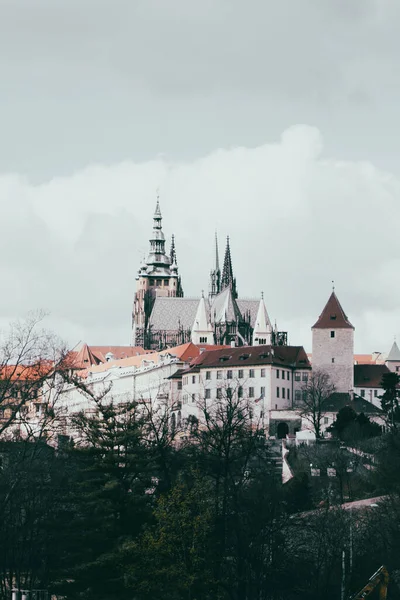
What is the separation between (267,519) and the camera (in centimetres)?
6456

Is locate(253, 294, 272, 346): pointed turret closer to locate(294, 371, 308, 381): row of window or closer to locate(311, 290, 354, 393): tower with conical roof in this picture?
locate(294, 371, 308, 381): row of window

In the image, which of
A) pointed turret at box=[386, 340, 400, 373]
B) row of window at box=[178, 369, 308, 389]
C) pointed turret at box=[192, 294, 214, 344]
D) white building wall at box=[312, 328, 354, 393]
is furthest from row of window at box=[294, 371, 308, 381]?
pointed turret at box=[192, 294, 214, 344]

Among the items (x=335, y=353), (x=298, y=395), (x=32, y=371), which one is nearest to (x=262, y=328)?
(x=298, y=395)

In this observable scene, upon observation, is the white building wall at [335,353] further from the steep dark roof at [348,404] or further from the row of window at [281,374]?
the row of window at [281,374]

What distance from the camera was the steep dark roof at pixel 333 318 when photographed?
139875 millimetres

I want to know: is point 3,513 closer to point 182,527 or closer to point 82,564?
point 82,564

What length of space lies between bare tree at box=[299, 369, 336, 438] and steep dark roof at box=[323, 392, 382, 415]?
1.37 feet

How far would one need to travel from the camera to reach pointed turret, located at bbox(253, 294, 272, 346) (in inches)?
7618

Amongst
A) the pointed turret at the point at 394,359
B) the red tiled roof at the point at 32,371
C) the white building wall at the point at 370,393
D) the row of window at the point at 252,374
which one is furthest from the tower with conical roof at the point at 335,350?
the red tiled roof at the point at 32,371

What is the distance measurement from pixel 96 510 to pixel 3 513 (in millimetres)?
4225

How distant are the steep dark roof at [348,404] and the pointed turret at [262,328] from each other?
187 ft

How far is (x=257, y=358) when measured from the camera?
5502 inches

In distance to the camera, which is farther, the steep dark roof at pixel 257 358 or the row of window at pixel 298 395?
the steep dark roof at pixel 257 358

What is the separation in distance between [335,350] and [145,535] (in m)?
82.4
